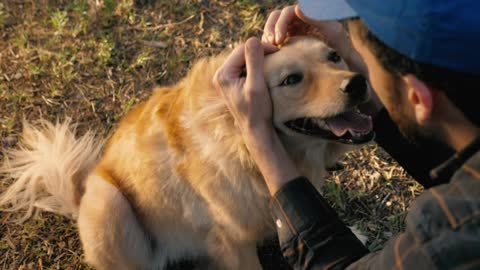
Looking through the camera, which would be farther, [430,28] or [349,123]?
[349,123]

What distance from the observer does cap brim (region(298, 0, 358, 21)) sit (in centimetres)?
141

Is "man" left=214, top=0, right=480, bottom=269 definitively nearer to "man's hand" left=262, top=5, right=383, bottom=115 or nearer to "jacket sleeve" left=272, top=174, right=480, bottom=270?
"jacket sleeve" left=272, top=174, right=480, bottom=270

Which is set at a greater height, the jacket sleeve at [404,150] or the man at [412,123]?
the man at [412,123]

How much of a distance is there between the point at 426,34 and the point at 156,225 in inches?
71.2

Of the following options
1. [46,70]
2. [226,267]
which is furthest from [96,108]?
[226,267]

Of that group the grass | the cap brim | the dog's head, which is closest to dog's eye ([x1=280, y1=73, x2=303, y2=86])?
the dog's head

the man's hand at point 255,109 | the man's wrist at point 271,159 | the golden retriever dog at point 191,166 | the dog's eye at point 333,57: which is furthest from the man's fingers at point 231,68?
the dog's eye at point 333,57

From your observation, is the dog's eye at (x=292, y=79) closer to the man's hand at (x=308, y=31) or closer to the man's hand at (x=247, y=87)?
the man's hand at (x=247, y=87)

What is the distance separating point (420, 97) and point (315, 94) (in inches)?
25.5

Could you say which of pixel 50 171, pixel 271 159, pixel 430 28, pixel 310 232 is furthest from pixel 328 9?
pixel 50 171

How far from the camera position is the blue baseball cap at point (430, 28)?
1102mm

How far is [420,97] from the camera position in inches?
49.8

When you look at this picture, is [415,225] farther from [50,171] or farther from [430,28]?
[50,171]

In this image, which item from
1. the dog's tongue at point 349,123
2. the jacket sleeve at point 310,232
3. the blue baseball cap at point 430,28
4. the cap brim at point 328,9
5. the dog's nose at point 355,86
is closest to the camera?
the blue baseball cap at point 430,28
